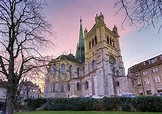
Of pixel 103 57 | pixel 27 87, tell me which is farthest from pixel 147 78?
pixel 27 87

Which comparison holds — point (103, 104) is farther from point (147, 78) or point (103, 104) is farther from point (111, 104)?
point (147, 78)

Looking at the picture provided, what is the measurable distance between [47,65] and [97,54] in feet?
114

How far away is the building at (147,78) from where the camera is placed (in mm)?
39347

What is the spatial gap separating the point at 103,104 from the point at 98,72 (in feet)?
81.5

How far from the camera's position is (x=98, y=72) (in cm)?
4141

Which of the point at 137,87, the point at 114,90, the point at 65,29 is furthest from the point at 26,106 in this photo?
the point at 137,87

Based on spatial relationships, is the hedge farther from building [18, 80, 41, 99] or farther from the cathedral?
the cathedral

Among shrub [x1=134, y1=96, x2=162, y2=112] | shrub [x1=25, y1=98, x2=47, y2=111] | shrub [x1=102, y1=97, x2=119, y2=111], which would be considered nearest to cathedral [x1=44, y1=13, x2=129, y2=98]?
shrub [x1=25, y1=98, x2=47, y2=111]

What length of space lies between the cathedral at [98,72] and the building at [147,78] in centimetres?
467

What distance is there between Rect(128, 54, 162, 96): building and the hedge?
27150 mm

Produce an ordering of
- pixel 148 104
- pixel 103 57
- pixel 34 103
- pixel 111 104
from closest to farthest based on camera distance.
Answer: pixel 148 104, pixel 111 104, pixel 34 103, pixel 103 57

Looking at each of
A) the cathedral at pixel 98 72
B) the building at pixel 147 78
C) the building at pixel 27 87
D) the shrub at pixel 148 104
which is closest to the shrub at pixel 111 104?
the shrub at pixel 148 104

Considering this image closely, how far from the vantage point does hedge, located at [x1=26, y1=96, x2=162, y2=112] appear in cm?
1402

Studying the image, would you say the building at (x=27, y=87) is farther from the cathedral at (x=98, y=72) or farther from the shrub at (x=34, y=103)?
the shrub at (x=34, y=103)
